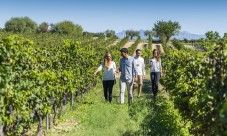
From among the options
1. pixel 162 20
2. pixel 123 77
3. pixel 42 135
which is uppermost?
pixel 162 20

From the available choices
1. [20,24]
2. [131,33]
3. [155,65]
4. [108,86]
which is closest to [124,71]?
[108,86]

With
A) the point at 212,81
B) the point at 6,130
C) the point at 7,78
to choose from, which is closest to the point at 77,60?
the point at 6,130

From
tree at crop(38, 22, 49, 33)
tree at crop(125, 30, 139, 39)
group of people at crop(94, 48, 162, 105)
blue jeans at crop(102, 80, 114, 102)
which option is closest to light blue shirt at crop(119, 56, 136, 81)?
group of people at crop(94, 48, 162, 105)

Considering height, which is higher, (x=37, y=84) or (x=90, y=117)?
(x=37, y=84)

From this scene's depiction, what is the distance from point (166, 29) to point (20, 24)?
50.8 m

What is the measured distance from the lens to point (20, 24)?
131m

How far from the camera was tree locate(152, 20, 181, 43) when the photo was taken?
3994 inches

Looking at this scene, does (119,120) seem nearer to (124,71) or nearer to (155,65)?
(124,71)

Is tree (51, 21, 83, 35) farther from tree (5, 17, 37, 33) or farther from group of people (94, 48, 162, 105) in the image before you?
group of people (94, 48, 162, 105)

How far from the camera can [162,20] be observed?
339 ft

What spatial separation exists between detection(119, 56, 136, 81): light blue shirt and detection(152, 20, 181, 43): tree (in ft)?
292

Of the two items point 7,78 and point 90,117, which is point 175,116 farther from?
point 7,78

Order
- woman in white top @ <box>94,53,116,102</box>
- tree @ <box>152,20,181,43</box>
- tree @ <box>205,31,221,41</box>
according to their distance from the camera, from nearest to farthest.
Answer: tree @ <box>205,31,221,41</box>
woman in white top @ <box>94,53,116,102</box>
tree @ <box>152,20,181,43</box>

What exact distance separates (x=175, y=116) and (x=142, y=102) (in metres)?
2.45
